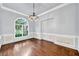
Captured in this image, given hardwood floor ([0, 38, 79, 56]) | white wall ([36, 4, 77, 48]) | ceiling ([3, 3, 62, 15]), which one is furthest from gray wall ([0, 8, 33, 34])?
white wall ([36, 4, 77, 48])

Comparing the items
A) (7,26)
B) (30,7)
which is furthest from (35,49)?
(30,7)

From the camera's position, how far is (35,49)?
1.74 metres

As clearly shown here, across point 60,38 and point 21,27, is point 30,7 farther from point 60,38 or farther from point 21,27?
point 60,38

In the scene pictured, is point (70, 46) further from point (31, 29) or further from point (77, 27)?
point (31, 29)

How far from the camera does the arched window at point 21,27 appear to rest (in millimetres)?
1765

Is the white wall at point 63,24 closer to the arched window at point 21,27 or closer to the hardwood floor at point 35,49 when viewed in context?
the hardwood floor at point 35,49

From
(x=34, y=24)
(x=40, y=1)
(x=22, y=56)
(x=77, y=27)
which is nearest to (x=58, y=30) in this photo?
(x=77, y=27)

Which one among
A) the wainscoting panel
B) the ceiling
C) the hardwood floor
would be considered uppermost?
the ceiling

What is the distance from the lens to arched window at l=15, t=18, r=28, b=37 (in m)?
1.76

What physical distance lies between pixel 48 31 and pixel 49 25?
111 millimetres

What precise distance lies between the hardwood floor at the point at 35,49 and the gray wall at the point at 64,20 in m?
0.29

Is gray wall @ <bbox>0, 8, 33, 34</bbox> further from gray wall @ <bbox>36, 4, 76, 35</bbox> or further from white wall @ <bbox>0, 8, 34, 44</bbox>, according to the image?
gray wall @ <bbox>36, 4, 76, 35</bbox>

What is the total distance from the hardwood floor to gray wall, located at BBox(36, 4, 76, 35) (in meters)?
0.29

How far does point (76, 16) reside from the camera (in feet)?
5.63
